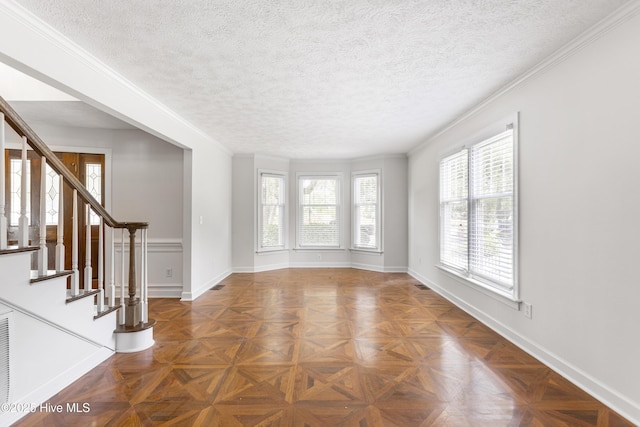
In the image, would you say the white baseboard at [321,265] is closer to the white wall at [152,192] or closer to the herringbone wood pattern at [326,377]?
the white wall at [152,192]

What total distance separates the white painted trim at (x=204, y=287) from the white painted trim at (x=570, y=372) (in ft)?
12.1

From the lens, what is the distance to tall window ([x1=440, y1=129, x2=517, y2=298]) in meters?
2.98

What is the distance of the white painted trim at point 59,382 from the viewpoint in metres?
1.76

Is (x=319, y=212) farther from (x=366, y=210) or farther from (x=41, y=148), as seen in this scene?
(x=41, y=148)

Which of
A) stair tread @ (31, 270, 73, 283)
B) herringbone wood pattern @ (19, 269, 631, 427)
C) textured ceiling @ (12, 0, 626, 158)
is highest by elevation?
textured ceiling @ (12, 0, 626, 158)

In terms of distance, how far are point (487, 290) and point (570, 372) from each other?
3.65 feet

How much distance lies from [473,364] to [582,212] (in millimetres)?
1405

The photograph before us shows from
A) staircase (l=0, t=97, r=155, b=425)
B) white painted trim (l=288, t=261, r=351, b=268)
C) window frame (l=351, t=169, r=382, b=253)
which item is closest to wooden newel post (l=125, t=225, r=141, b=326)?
staircase (l=0, t=97, r=155, b=425)

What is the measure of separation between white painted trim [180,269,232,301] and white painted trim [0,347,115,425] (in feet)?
5.45

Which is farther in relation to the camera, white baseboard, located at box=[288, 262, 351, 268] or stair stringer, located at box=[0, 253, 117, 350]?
white baseboard, located at box=[288, 262, 351, 268]

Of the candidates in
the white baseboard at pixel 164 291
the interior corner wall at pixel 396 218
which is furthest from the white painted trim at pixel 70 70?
the interior corner wall at pixel 396 218

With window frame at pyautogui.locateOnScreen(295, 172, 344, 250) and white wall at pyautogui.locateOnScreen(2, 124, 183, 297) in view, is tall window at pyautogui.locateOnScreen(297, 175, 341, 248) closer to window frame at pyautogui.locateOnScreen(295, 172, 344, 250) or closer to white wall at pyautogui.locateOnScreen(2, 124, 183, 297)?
window frame at pyautogui.locateOnScreen(295, 172, 344, 250)

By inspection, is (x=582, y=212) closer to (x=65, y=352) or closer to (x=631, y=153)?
(x=631, y=153)

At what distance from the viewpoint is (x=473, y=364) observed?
2.45 meters
